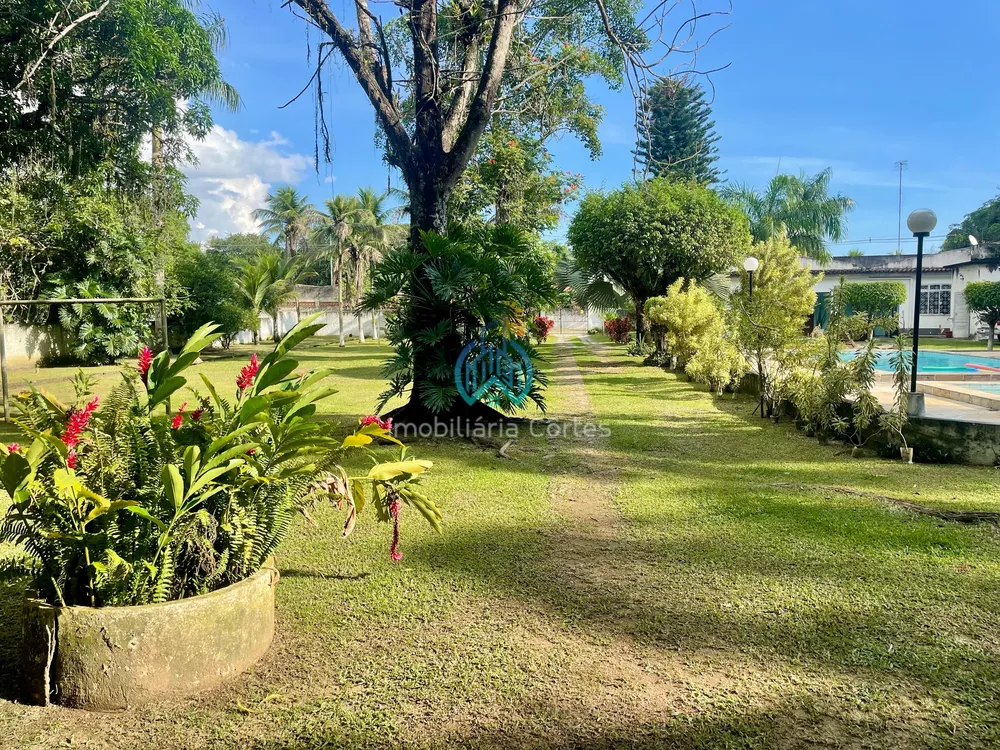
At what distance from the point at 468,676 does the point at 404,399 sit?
8536 mm

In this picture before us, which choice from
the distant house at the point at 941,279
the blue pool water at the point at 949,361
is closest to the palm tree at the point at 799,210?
the distant house at the point at 941,279

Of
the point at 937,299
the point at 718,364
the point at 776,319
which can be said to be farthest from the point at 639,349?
the point at 937,299

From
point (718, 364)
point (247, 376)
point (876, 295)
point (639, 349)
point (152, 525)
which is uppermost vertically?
point (876, 295)

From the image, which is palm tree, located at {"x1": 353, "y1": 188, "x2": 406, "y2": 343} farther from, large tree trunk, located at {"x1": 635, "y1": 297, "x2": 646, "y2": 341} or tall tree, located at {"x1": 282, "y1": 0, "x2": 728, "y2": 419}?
tall tree, located at {"x1": 282, "y1": 0, "x2": 728, "y2": 419}

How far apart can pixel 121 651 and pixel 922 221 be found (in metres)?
8.69

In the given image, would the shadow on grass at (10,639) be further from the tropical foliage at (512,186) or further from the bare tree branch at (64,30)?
the tropical foliage at (512,186)

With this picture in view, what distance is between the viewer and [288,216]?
2003 inches

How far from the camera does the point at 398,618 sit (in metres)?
2.97

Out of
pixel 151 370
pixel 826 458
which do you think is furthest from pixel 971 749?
pixel 826 458

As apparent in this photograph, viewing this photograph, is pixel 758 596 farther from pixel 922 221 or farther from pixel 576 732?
pixel 922 221

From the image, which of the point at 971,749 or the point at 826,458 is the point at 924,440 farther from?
the point at 971,749

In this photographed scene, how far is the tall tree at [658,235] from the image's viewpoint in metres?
15.4

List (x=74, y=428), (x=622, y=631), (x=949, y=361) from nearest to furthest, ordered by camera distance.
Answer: (x=74, y=428), (x=622, y=631), (x=949, y=361)

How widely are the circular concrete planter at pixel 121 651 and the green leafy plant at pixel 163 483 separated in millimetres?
128
